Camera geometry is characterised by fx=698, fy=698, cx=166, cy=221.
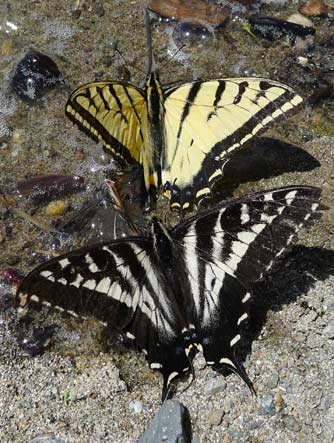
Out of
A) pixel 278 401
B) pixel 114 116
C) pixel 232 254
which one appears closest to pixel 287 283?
pixel 232 254

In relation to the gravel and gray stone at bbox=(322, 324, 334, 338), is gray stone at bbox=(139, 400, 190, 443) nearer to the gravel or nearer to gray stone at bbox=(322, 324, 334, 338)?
the gravel

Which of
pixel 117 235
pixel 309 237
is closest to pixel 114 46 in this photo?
pixel 117 235

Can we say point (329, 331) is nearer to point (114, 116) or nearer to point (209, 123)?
point (209, 123)

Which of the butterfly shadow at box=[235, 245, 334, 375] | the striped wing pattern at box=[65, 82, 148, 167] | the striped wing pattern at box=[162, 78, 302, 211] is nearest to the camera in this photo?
the butterfly shadow at box=[235, 245, 334, 375]

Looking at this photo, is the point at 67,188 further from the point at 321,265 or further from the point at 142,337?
the point at 321,265

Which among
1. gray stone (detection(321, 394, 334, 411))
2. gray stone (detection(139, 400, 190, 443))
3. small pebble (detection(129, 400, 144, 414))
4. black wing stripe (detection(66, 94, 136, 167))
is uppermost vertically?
black wing stripe (detection(66, 94, 136, 167))

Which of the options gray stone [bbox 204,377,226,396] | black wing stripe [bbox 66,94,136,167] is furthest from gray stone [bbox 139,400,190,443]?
black wing stripe [bbox 66,94,136,167]

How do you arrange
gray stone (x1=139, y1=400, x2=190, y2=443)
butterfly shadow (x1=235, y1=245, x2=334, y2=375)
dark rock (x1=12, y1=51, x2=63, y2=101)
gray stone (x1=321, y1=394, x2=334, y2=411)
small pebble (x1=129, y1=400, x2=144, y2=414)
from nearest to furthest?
gray stone (x1=139, y1=400, x2=190, y2=443)
gray stone (x1=321, y1=394, x2=334, y2=411)
small pebble (x1=129, y1=400, x2=144, y2=414)
butterfly shadow (x1=235, y1=245, x2=334, y2=375)
dark rock (x1=12, y1=51, x2=63, y2=101)

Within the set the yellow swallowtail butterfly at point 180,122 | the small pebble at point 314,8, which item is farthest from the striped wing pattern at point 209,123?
the small pebble at point 314,8
